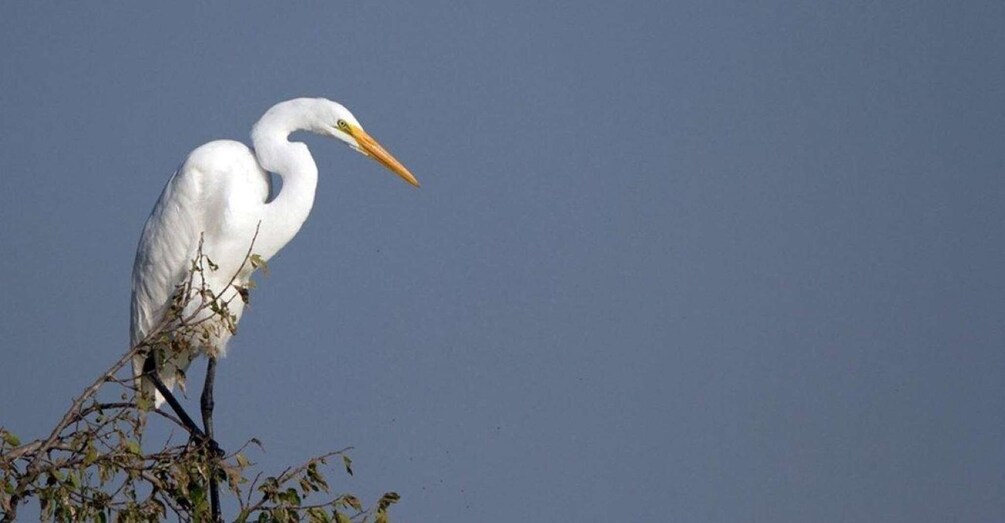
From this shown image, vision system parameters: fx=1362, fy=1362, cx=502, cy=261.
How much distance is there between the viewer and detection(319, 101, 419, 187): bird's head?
870 cm

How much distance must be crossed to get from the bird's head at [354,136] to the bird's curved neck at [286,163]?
0.10 m

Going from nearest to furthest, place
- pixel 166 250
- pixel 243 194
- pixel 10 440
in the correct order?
pixel 10 440 < pixel 243 194 < pixel 166 250

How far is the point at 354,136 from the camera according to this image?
28.7ft

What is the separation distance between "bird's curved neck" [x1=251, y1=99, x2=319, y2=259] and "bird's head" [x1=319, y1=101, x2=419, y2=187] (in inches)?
4.0

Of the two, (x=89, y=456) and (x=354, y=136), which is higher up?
(x=354, y=136)

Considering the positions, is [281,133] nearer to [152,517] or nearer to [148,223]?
[148,223]

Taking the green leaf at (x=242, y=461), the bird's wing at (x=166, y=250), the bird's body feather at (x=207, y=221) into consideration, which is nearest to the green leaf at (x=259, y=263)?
the green leaf at (x=242, y=461)

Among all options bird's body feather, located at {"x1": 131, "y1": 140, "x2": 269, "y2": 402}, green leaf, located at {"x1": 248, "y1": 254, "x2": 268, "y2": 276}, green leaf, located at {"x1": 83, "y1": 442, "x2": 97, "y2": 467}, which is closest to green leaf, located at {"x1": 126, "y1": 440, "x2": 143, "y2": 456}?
green leaf, located at {"x1": 83, "y1": 442, "x2": 97, "y2": 467}

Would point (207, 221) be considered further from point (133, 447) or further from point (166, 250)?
point (133, 447)

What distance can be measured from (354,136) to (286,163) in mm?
472

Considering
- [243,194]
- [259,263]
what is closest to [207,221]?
[243,194]

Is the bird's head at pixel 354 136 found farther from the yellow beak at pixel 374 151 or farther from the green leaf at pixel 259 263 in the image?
the green leaf at pixel 259 263

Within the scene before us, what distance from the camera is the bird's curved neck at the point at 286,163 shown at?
8633mm


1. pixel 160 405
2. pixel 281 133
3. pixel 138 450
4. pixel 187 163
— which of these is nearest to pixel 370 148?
pixel 281 133
